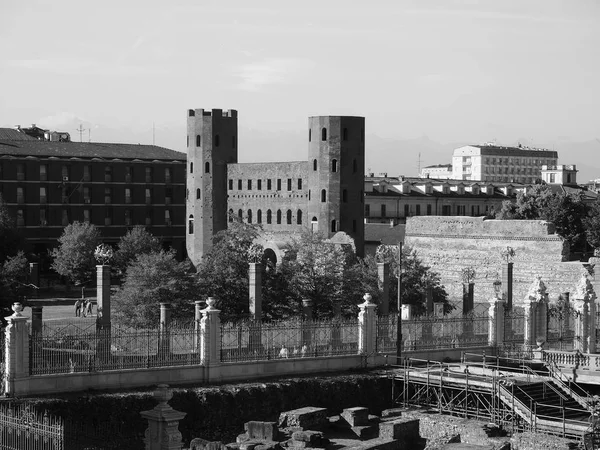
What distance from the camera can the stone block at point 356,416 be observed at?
34.8 meters

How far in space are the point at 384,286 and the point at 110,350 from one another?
25.9 metres

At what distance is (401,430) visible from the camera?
110ft

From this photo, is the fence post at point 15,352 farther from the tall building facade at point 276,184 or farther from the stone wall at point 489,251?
the tall building facade at point 276,184

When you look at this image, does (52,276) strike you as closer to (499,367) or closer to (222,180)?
(222,180)

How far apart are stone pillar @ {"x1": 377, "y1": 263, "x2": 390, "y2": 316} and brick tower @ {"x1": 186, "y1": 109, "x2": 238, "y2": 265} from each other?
2964 centimetres

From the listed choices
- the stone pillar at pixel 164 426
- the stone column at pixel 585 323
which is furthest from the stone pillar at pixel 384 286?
the stone pillar at pixel 164 426

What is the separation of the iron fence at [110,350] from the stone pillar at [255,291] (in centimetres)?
1314

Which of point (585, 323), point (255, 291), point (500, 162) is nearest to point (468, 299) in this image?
point (255, 291)

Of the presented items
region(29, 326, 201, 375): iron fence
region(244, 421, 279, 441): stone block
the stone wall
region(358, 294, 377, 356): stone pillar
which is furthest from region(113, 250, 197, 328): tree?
the stone wall

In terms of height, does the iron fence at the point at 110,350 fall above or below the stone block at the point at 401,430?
above

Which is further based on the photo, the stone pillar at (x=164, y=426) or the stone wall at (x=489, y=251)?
the stone wall at (x=489, y=251)

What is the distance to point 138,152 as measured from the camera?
100750 mm

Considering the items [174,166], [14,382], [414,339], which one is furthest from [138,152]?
[14,382]

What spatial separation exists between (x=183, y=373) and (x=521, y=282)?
40112mm
